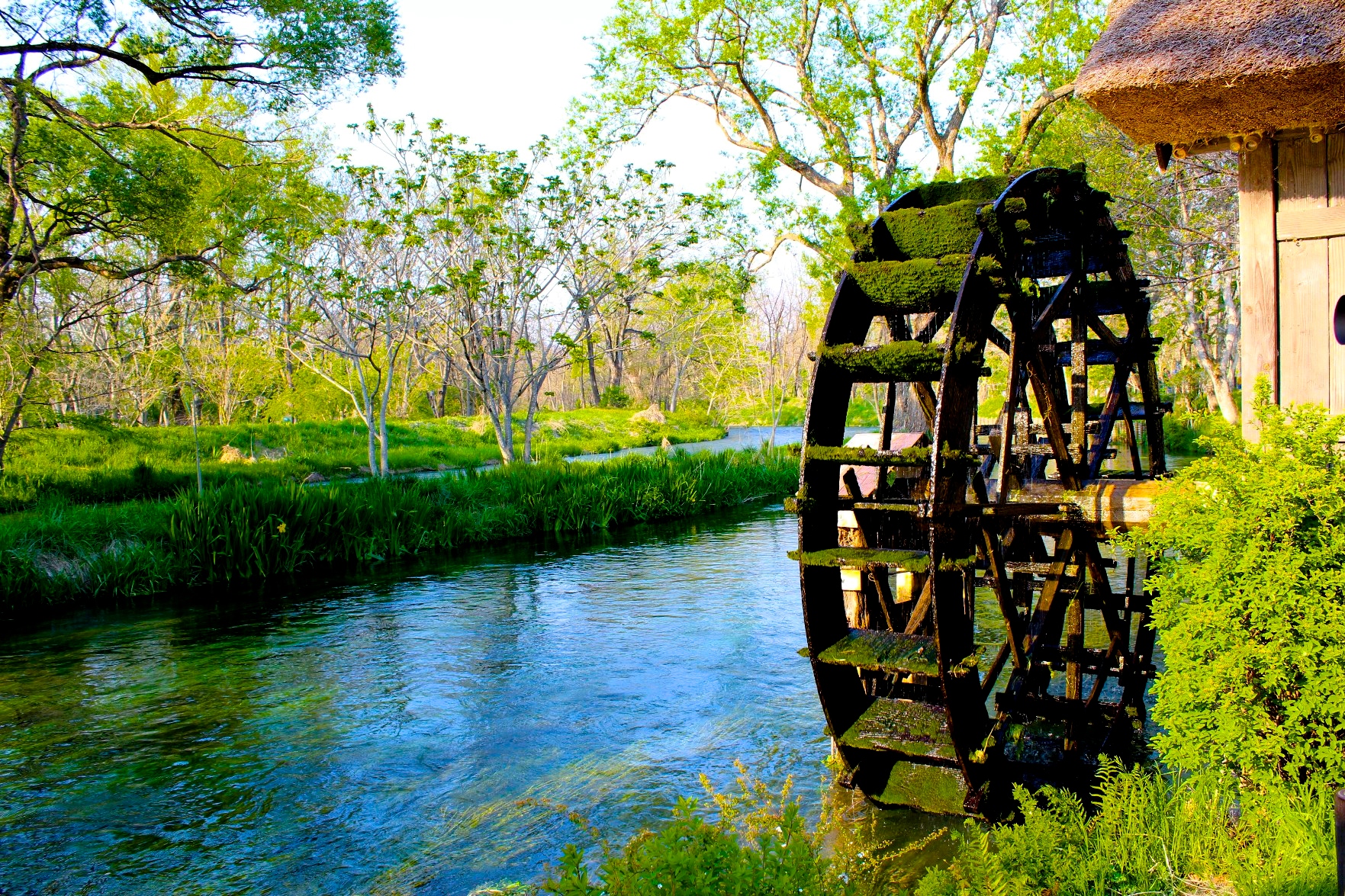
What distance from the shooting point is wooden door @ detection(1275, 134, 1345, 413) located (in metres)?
4.52

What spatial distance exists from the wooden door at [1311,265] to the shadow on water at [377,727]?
2.95 metres

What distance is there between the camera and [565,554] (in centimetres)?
1355

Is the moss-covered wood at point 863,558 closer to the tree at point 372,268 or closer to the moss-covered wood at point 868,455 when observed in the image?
the moss-covered wood at point 868,455

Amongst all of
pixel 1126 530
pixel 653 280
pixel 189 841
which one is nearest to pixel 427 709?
pixel 189 841

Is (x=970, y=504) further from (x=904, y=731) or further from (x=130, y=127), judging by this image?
(x=130, y=127)

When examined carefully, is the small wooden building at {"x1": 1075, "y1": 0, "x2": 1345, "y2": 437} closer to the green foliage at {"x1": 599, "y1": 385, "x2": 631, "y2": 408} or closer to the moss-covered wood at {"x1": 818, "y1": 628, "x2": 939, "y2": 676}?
the moss-covered wood at {"x1": 818, "y1": 628, "x2": 939, "y2": 676}

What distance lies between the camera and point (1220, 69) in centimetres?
443

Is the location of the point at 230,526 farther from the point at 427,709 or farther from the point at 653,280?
the point at 653,280

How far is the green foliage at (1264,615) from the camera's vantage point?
11.3 ft

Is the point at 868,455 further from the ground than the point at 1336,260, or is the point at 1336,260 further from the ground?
the point at 1336,260

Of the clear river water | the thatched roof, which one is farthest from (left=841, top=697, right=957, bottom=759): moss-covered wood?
→ the thatched roof

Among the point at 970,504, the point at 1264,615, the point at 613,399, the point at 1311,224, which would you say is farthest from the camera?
the point at 613,399

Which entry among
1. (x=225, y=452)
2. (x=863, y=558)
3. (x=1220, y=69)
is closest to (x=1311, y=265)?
(x=1220, y=69)

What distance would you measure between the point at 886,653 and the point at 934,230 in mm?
2380
